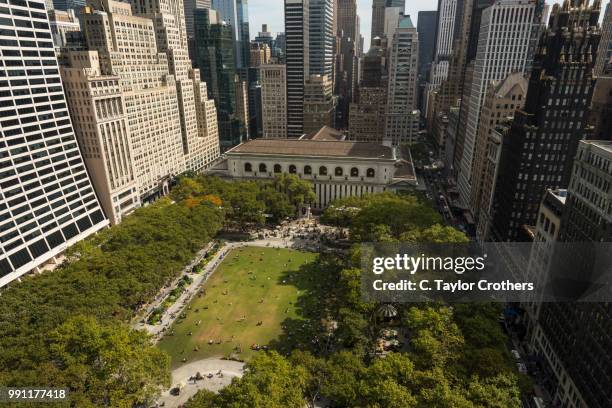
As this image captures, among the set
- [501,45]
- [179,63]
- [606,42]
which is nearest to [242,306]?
[501,45]

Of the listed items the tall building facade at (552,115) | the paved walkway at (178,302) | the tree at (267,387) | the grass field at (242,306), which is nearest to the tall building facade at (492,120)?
the tall building facade at (552,115)

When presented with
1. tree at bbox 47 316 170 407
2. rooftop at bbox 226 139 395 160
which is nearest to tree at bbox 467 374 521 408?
tree at bbox 47 316 170 407

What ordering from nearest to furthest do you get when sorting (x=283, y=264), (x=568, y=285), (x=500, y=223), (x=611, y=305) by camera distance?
(x=611, y=305) < (x=568, y=285) < (x=500, y=223) < (x=283, y=264)

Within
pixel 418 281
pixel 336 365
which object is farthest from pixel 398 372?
pixel 418 281

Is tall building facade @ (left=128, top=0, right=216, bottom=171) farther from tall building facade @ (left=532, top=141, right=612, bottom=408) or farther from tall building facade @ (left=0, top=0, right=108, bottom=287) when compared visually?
tall building facade @ (left=532, top=141, right=612, bottom=408)

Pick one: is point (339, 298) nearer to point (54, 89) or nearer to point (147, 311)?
point (147, 311)

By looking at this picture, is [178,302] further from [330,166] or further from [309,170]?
[330,166]
